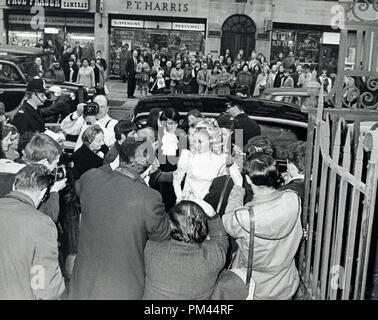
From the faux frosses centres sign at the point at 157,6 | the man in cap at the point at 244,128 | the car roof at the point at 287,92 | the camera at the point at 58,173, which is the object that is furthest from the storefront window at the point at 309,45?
the camera at the point at 58,173

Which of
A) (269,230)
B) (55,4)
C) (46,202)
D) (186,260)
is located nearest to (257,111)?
(46,202)

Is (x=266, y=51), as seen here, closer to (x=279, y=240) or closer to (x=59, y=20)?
(x=59, y=20)

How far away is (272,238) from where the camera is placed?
11.5ft

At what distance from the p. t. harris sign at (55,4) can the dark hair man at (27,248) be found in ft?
78.2

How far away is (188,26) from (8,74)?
14.7 m

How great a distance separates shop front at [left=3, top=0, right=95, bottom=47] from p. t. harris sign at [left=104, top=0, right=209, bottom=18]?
1.29 meters

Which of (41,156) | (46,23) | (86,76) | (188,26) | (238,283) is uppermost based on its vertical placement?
(188,26)

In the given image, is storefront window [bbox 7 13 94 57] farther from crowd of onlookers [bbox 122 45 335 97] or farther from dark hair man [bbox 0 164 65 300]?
A: dark hair man [bbox 0 164 65 300]

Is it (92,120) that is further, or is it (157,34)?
(157,34)

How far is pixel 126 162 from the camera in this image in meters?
3.69

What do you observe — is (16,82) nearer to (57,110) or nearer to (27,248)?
(57,110)

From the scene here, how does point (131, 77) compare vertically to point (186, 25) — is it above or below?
below

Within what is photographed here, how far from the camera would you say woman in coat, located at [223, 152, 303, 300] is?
3.47 metres
